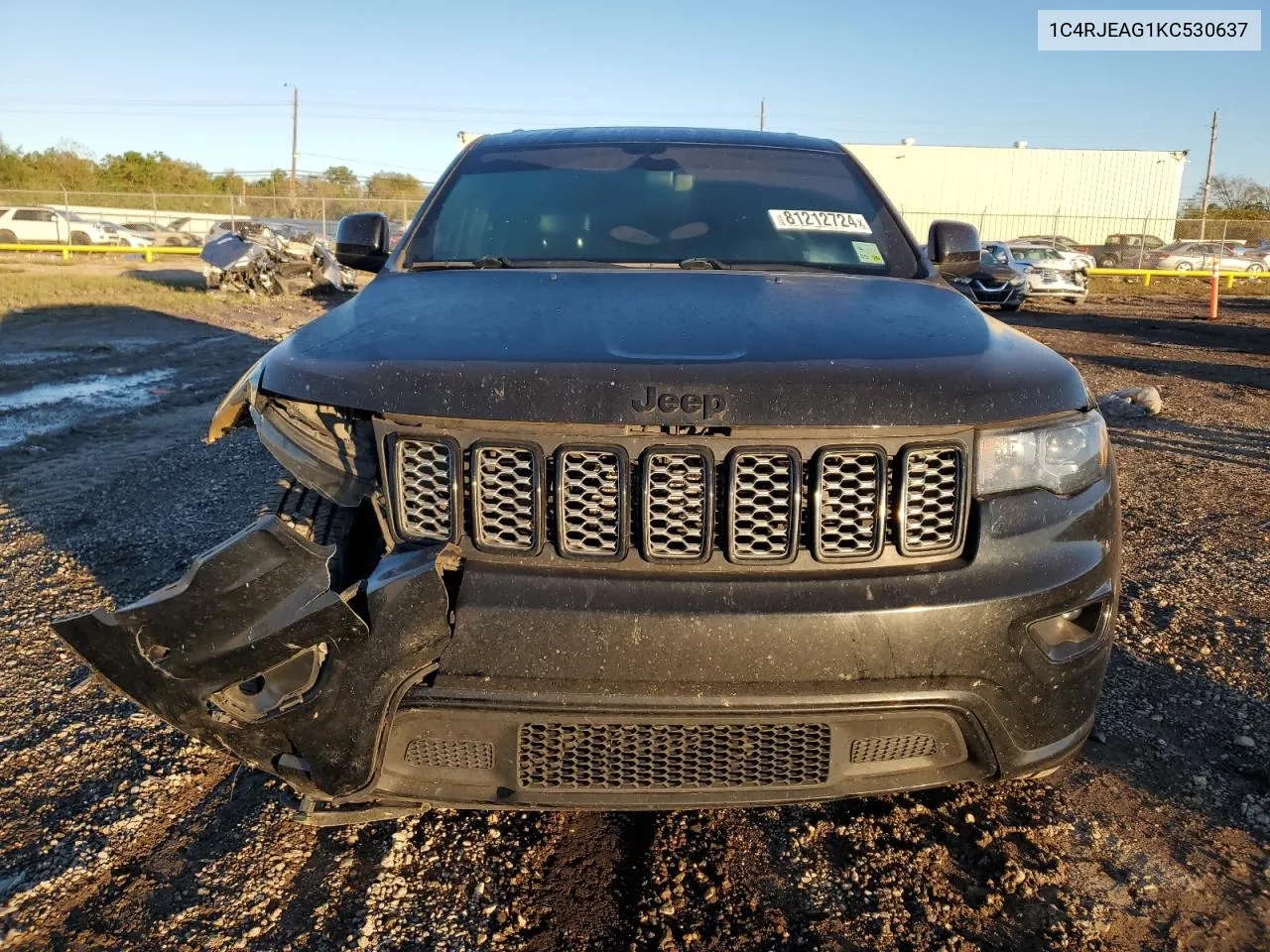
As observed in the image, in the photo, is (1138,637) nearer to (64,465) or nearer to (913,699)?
(913,699)

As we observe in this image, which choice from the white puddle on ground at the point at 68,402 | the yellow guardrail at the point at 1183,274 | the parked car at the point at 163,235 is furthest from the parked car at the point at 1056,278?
the parked car at the point at 163,235

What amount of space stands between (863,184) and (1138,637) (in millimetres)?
1977

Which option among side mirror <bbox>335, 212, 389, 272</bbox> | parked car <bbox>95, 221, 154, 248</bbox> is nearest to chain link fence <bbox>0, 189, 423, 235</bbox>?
parked car <bbox>95, 221, 154, 248</bbox>

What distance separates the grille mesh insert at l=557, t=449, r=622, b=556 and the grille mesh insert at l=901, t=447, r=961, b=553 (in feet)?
1.94

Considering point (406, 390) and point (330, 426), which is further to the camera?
point (330, 426)

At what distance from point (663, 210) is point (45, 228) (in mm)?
36672

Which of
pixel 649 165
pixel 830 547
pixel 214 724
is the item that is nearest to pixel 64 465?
pixel 649 165

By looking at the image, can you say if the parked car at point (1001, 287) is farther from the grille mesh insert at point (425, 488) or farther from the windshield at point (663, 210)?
the grille mesh insert at point (425, 488)

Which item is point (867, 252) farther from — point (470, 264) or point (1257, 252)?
point (1257, 252)

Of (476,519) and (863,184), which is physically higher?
(863,184)

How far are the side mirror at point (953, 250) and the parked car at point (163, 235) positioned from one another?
35966mm

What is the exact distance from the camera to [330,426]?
206 centimetres

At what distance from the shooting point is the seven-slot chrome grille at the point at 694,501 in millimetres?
1881

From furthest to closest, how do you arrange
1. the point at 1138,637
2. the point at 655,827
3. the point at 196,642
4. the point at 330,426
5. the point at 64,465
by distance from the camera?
the point at 64,465 < the point at 1138,637 < the point at 655,827 < the point at 330,426 < the point at 196,642
